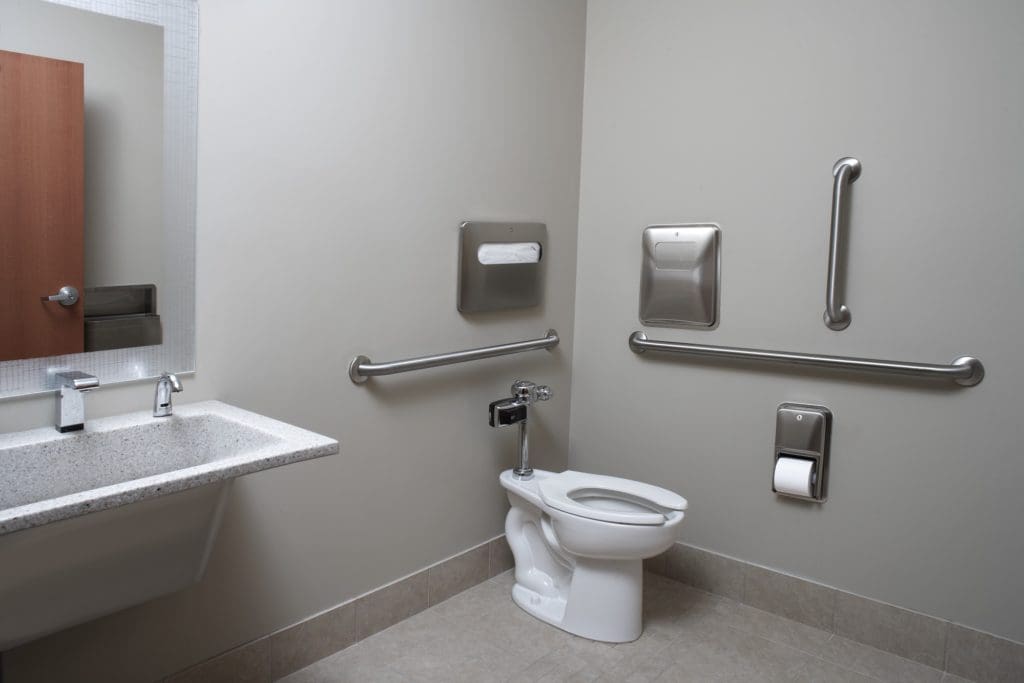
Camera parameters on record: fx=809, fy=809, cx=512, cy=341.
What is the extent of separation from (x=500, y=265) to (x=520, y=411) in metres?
0.48

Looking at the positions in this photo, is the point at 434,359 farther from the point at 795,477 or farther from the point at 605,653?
the point at 795,477

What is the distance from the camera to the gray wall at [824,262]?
217 cm

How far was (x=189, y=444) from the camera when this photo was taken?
5.64 ft

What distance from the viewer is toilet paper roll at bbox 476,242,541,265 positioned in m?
2.56

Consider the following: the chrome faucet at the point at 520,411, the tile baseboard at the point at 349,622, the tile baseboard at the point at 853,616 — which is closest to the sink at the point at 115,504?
the tile baseboard at the point at 349,622

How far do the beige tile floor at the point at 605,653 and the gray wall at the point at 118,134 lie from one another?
115 cm

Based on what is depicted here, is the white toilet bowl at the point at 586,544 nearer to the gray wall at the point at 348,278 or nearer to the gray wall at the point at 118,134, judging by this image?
the gray wall at the point at 348,278

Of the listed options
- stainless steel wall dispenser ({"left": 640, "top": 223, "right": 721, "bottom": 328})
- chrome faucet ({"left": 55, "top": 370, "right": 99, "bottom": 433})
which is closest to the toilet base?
stainless steel wall dispenser ({"left": 640, "top": 223, "right": 721, "bottom": 328})

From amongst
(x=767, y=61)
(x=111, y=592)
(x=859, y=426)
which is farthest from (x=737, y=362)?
(x=111, y=592)

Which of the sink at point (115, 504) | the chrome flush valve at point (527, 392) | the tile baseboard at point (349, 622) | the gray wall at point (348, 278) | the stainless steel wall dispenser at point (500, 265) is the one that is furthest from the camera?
the chrome flush valve at point (527, 392)

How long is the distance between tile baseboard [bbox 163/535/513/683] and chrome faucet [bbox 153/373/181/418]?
2.11 ft

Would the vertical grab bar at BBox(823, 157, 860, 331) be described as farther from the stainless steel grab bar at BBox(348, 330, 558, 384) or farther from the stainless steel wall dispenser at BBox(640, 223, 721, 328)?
the stainless steel grab bar at BBox(348, 330, 558, 384)

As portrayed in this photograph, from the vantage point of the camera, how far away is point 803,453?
2.47 metres

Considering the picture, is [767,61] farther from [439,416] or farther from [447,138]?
[439,416]
